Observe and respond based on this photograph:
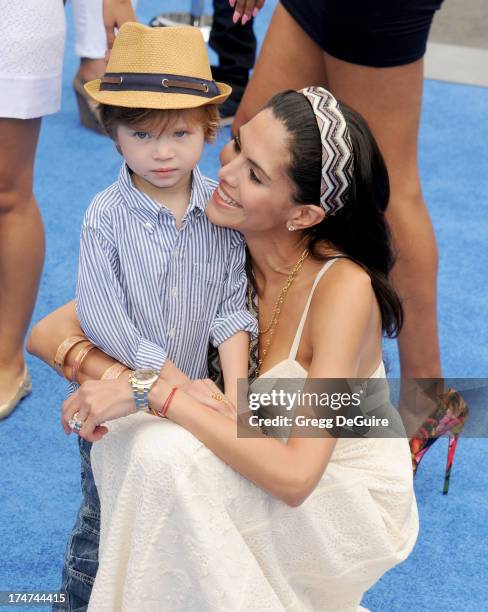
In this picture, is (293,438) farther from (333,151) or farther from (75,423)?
(333,151)

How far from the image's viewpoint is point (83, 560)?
1978 mm

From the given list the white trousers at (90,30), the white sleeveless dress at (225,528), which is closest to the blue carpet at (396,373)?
the white trousers at (90,30)

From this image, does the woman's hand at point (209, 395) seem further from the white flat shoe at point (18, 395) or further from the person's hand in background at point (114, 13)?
the white flat shoe at point (18, 395)

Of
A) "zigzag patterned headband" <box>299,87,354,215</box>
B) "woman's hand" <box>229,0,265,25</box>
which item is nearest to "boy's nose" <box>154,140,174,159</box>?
"zigzag patterned headband" <box>299,87,354,215</box>

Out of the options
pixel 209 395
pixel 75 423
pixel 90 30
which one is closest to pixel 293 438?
pixel 209 395

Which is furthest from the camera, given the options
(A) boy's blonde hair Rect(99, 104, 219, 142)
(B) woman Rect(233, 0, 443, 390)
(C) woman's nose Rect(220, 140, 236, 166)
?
(B) woman Rect(233, 0, 443, 390)

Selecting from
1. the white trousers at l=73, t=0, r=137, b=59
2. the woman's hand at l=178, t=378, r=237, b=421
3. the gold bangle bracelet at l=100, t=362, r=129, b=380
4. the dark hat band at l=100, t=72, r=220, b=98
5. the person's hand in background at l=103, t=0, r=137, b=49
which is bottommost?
the white trousers at l=73, t=0, r=137, b=59

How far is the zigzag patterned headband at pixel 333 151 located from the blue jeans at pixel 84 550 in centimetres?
64

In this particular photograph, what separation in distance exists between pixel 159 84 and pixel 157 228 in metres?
0.24

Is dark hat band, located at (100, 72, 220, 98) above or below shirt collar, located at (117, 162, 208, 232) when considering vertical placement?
above

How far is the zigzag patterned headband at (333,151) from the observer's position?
1.79m

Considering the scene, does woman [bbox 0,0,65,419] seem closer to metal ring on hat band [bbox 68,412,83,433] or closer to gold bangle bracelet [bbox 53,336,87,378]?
gold bangle bracelet [bbox 53,336,87,378]

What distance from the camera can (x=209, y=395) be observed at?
177cm

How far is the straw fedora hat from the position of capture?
1.79 m
